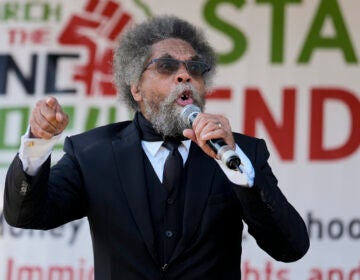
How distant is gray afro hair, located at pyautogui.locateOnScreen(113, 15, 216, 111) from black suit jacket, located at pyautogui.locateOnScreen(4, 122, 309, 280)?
1.21 feet

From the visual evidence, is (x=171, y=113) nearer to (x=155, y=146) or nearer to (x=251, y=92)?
(x=155, y=146)

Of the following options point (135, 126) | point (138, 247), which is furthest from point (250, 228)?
point (135, 126)

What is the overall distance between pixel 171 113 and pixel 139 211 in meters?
0.34

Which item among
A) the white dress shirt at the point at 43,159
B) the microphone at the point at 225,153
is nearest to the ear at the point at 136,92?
the white dress shirt at the point at 43,159

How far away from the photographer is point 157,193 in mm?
2596

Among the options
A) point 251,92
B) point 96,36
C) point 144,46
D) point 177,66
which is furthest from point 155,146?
point 96,36

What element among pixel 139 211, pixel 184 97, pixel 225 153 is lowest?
pixel 139 211

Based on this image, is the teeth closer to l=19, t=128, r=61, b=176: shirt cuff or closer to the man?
the man

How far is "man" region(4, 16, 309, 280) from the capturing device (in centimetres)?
232

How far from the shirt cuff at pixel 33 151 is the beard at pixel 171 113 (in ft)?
1.44

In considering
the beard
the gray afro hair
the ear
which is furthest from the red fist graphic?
the beard

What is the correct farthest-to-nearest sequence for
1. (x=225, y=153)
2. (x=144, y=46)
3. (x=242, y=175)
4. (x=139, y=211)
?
(x=144, y=46), (x=139, y=211), (x=242, y=175), (x=225, y=153)

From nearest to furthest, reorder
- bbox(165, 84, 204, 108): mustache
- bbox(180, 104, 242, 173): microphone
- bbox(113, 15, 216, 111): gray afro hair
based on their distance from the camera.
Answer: bbox(180, 104, 242, 173): microphone
bbox(165, 84, 204, 108): mustache
bbox(113, 15, 216, 111): gray afro hair

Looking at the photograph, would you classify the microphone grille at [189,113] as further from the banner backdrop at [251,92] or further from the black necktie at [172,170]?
the banner backdrop at [251,92]
